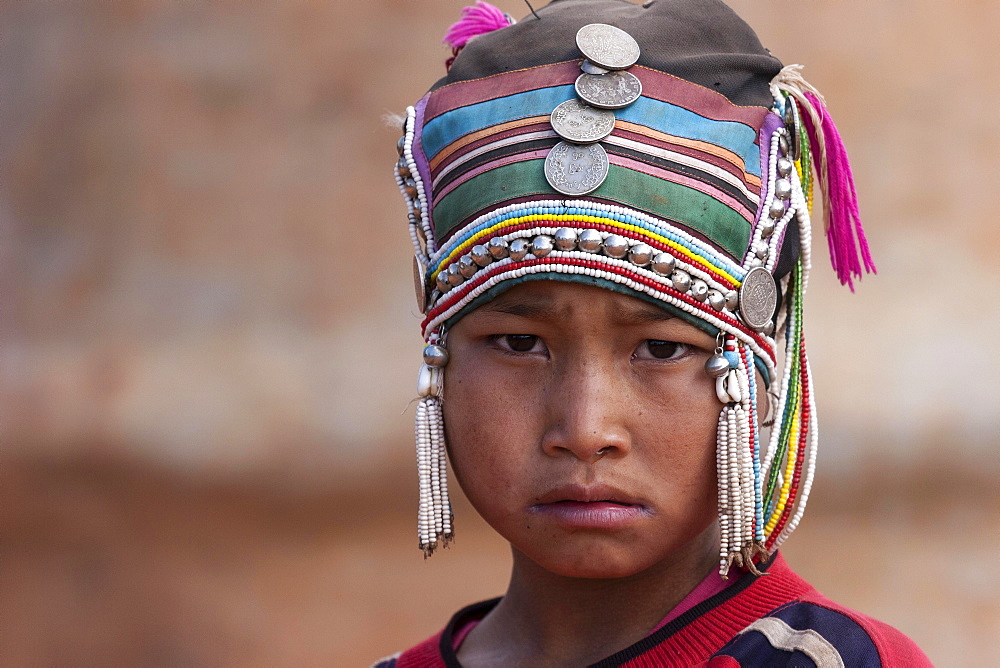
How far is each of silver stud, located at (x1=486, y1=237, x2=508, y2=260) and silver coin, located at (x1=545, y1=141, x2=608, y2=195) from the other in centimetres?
12

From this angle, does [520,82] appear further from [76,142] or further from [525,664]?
[76,142]

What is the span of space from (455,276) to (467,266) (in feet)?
0.12

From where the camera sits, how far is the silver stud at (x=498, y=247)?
71.7 inches

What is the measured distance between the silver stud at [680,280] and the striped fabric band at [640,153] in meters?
0.08

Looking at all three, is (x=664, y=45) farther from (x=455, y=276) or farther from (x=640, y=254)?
(x=455, y=276)

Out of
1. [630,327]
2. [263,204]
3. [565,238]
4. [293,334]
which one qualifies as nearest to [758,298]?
[630,327]

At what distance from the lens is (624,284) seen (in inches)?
69.7

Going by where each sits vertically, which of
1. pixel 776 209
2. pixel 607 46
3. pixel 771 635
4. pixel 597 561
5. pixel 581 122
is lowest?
pixel 771 635

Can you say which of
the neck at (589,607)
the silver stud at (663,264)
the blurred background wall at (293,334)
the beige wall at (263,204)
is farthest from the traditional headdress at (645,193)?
the beige wall at (263,204)

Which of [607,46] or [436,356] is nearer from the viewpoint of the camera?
[607,46]

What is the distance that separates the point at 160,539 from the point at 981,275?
328 cm

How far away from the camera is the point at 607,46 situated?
1.87m

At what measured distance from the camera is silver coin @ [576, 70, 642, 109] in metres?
1.83

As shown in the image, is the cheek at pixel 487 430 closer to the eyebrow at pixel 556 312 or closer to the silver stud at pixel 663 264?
the eyebrow at pixel 556 312
